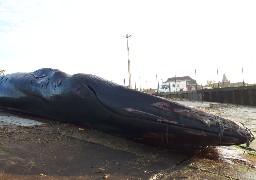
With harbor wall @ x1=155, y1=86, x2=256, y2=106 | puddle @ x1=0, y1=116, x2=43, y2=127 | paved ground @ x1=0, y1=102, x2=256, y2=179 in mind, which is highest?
harbor wall @ x1=155, y1=86, x2=256, y2=106

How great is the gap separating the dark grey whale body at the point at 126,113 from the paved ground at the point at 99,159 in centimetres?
19

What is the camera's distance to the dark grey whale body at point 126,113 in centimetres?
349

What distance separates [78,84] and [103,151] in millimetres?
1077

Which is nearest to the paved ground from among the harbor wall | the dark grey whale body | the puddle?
the dark grey whale body

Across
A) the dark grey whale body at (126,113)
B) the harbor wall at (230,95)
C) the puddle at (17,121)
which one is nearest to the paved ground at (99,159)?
the dark grey whale body at (126,113)

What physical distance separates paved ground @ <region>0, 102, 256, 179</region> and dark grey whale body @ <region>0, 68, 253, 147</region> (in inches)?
7.6

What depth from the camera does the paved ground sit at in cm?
293

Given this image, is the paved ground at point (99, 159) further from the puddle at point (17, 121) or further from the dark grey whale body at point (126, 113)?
the puddle at point (17, 121)

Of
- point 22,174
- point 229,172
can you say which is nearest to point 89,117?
point 22,174

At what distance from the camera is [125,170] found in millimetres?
3072

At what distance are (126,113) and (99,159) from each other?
2.28ft

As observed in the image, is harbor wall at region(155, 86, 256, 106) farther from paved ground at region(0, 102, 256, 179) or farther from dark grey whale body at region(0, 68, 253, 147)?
dark grey whale body at region(0, 68, 253, 147)

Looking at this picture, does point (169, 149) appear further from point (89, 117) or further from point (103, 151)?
point (89, 117)

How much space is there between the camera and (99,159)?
3.33m
